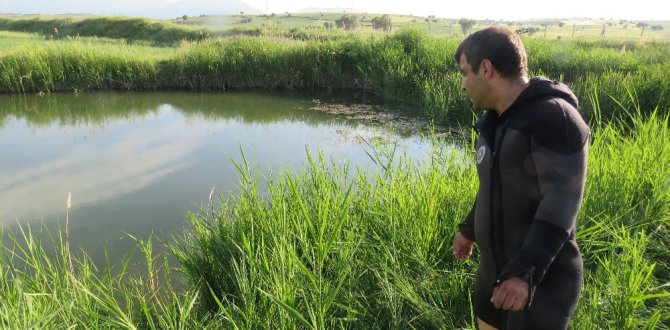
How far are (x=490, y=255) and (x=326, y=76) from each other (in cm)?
1045

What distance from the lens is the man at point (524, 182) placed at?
1213mm

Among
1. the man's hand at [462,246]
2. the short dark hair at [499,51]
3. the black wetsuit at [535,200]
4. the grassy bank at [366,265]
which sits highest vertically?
the short dark hair at [499,51]

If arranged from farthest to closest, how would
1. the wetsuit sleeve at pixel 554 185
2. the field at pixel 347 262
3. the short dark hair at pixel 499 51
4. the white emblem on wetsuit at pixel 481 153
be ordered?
the field at pixel 347 262
the white emblem on wetsuit at pixel 481 153
the short dark hair at pixel 499 51
the wetsuit sleeve at pixel 554 185

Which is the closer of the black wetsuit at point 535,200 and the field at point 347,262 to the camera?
the black wetsuit at point 535,200

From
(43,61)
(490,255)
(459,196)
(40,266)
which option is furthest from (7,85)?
(490,255)

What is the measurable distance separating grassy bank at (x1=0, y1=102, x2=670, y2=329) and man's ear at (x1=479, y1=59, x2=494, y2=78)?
0.83 meters

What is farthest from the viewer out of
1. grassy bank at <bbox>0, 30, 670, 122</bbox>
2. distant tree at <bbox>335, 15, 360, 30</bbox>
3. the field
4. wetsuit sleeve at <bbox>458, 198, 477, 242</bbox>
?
distant tree at <bbox>335, 15, 360, 30</bbox>

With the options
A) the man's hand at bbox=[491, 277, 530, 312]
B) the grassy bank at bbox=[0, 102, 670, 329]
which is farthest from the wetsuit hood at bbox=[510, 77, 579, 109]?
the grassy bank at bbox=[0, 102, 670, 329]

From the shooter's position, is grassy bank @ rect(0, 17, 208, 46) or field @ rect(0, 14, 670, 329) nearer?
field @ rect(0, 14, 670, 329)

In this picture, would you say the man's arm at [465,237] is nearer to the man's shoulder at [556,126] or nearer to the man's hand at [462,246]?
the man's hand at [462,246]

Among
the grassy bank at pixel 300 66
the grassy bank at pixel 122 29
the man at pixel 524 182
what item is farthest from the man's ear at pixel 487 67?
the grassy bank at pixel 122 29

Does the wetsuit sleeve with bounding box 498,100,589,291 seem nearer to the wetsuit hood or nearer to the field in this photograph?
the wetsuit hood

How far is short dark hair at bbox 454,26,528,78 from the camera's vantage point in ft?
4.31

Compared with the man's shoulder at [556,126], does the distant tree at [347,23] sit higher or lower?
higher
